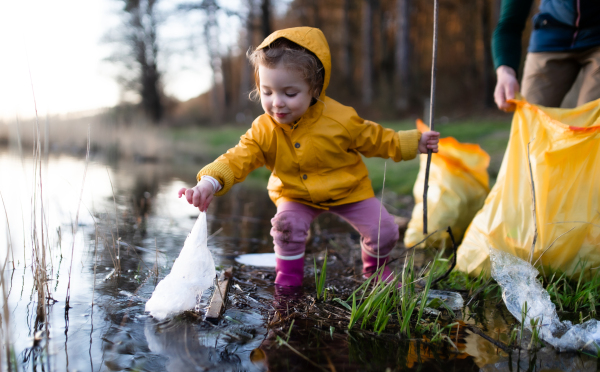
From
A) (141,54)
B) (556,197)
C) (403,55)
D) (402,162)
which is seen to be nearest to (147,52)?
(141,54)

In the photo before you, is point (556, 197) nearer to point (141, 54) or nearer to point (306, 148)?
point (306, 148)

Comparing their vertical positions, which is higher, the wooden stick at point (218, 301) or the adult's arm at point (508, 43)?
the adult's arm at point (508, 43)

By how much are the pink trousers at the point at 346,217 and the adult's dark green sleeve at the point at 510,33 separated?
1.17 metres

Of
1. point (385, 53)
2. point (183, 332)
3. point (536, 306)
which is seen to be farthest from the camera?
point (385, 53)

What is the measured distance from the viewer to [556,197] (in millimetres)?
2096

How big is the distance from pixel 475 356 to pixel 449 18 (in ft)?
74.6

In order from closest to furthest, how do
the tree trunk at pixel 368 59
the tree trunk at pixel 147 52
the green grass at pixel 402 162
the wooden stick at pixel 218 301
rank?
the wooden stick at pixel 218 301
the green grass at pixel 402 162
the tree trunk at pixel 368 59
the tree trunk at pixel 147 52

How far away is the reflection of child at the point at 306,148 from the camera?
2020mm

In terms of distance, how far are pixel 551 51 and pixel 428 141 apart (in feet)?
3.05

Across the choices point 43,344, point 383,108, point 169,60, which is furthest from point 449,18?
point 43,344

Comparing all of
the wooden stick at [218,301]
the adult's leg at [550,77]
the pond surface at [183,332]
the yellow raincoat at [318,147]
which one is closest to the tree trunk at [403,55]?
the adult's leg at [550,77]

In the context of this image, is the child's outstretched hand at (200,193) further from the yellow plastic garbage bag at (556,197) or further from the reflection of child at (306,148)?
the yellow plastic garbage bag at (556,197)

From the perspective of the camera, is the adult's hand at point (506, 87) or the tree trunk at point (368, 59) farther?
the tree trunk at point (368, 59)

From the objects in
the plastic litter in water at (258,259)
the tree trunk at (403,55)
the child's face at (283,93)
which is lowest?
the plastic litter in water at (258,259)
